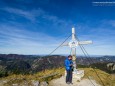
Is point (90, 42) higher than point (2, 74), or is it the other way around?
point (90, 42)

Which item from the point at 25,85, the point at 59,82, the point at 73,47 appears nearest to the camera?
the point at 25,85

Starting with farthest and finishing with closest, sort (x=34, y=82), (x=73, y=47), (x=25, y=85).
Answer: (x=73, y=47) < (x=34, y=82) < (x=25, y=85)

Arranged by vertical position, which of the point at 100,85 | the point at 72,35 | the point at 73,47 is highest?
the point at 72,35

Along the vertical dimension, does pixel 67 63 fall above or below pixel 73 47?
below

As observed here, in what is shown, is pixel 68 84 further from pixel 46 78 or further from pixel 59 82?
pixel 46 78

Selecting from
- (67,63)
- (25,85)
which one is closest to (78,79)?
(67,63)

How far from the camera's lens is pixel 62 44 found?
19.6 meters

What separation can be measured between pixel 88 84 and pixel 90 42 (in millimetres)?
4755

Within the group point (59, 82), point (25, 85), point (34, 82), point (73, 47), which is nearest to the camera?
point (25, 85)

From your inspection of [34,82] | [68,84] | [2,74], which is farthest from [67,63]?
[2,74]

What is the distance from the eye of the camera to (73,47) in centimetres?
1855

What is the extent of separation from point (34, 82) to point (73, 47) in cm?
577

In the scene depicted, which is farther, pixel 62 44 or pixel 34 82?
pixel 62 44

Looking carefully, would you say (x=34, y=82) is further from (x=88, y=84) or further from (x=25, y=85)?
(x=88, y=84)
